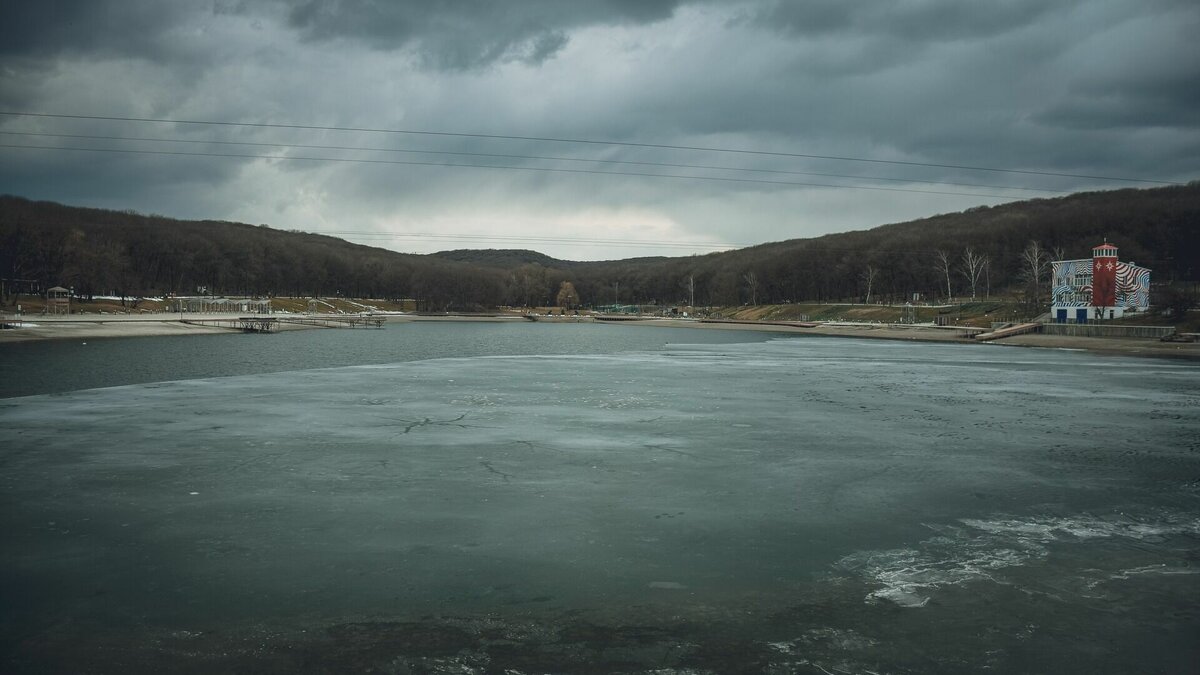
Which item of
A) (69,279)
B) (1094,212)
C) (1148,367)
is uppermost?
(1094,212)


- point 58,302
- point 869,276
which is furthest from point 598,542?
point 869,276

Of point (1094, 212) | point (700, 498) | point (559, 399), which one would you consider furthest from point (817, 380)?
point (1094, 212)

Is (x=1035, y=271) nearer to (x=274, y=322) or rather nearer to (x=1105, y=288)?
(x=1105, y=288)

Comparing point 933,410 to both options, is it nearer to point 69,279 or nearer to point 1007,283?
point 69,279

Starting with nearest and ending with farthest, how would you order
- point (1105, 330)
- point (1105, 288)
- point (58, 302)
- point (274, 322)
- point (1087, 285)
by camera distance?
point (1105, 330) → point (1105, 288) → point (1087, 285) → point (58, 302) → point (274, 322)

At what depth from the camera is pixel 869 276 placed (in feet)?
533

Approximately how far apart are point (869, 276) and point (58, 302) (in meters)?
152

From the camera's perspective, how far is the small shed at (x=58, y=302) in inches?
4375

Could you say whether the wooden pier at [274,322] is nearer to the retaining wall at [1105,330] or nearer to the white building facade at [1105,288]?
the retaining wall at [1105,330]

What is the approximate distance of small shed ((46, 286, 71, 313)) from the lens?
365 ft

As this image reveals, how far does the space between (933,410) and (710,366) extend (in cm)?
2047

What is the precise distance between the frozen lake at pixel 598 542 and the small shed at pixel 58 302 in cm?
10982

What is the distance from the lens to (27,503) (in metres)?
12.3

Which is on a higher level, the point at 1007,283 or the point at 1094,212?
the point at 1094,212
